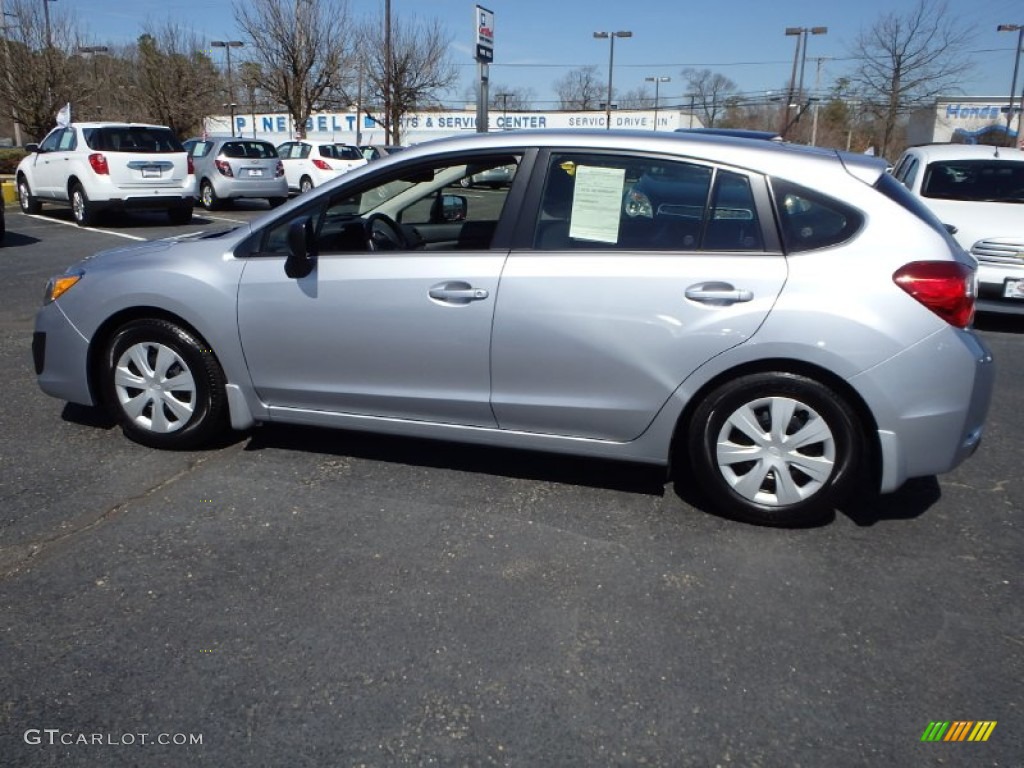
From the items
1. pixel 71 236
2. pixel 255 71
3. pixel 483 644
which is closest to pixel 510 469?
pixel 483 644

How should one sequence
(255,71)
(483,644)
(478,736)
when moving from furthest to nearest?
1. (255,71)
2. (483,644)
3. (478,736)

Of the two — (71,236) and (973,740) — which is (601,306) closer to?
(973,740)

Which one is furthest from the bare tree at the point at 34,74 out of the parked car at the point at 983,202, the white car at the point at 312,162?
the parked car at the point at 983,202

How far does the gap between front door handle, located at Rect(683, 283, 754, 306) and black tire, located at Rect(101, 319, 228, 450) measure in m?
2.37

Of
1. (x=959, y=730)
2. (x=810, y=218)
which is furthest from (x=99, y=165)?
(x=959, y=730)

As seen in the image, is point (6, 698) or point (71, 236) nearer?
point (6, 698)

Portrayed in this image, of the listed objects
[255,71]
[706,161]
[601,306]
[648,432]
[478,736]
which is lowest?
[478,736]

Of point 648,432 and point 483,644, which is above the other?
point 648,432

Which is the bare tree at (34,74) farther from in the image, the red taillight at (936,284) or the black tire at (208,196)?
the red taillight at (936,284)

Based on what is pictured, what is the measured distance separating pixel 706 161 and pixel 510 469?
1768 mm

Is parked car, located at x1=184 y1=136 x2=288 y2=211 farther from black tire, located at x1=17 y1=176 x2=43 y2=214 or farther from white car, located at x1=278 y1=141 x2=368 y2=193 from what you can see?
white car, located at x1=278 y1=141 x2=368 y2=193

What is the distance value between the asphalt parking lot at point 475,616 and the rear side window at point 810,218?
1.25 m

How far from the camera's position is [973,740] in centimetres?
237

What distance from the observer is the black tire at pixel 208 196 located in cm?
1867
